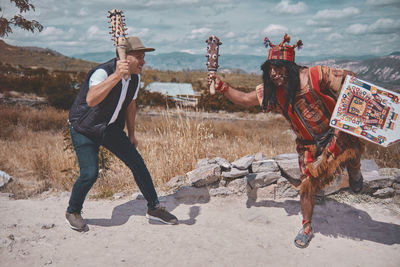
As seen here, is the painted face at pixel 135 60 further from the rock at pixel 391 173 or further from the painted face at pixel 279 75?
the rock at pixel 391 173

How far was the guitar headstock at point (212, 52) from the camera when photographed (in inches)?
137

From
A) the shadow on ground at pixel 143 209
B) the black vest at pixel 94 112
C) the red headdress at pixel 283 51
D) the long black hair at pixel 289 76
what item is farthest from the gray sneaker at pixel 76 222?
the red headdress at pixel 283 51

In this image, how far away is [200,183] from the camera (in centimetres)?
459

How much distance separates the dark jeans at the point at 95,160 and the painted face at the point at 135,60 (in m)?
0.69

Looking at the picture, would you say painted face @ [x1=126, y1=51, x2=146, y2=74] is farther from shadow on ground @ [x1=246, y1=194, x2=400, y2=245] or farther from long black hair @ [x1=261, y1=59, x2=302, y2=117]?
shadow on ground @ [x1=246, y1=194, x2=400, y2=245]

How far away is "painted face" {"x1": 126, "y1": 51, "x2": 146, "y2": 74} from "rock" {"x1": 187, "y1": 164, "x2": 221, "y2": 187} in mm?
1913

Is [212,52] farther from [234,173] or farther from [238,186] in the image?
[238,186]

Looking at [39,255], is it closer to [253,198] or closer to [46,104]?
[253,198]

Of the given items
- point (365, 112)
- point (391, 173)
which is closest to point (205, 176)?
point (365, 112)

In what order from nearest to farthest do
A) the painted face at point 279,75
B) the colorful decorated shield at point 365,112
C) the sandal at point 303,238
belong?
the colorful decorated shield at point 365,112 < the painted face at point 279,75 < the sandal at point 303,238

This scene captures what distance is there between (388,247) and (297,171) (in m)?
1.46

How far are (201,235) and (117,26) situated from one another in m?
2.32

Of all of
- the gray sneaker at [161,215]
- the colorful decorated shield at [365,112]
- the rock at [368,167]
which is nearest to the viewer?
the colorful decorated shield at [365,112]

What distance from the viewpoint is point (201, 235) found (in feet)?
11.8
